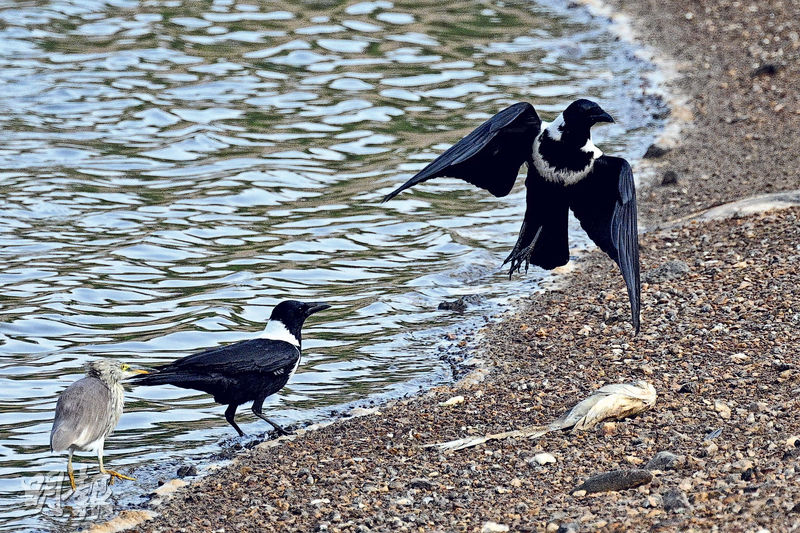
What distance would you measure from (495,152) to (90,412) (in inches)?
109

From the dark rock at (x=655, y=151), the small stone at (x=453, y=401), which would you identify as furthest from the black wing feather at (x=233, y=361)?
the dark rock at (x=655, y=151)

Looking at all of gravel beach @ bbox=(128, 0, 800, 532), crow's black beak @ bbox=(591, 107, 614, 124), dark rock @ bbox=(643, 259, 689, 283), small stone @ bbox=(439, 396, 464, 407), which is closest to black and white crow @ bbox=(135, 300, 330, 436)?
gravel beach @ bbox=(128, 0, 800, 532)

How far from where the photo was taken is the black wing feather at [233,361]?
6.31 meters

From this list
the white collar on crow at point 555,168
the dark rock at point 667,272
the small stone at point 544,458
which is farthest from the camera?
the dark rock at point 667,272

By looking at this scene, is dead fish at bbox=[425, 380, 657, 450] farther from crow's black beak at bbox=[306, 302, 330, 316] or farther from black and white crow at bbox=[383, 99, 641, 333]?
crow's black beak at bbox=[306, 302, 330, 316]

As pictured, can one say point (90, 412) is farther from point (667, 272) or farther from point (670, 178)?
point (670, 178)

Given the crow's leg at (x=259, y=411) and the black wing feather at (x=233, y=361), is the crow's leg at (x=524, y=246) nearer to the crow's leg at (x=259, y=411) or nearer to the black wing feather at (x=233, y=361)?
the black wing feather at (x=233, y=361)

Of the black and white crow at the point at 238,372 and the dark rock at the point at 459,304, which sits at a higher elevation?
the black and white crow at the point at 238,372

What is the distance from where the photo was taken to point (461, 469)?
18.0ft

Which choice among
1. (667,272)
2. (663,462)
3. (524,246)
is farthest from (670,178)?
(663,462)

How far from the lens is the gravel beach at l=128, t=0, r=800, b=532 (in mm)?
4727

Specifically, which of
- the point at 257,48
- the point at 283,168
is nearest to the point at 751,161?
the point at 283,168

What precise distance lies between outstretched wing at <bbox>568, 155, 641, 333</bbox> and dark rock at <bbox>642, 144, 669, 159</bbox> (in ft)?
15.3

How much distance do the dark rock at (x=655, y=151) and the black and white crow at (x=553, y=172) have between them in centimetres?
444
